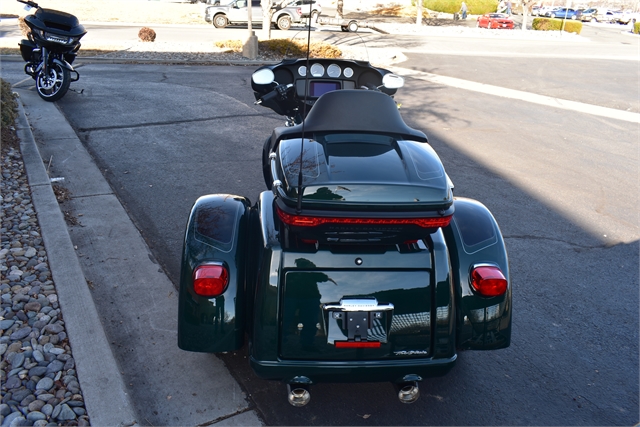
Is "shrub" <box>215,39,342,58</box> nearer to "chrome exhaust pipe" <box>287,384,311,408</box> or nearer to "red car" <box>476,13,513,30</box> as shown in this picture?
"chrome exhaust pipe" <box>287,384,311,408</box>

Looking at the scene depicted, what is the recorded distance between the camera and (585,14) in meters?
63.4

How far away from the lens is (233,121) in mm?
9508

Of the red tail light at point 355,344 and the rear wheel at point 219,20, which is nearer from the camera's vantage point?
the red tail light at point 355,344

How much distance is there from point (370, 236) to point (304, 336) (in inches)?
23.5

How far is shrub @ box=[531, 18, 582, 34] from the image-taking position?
38450 mm

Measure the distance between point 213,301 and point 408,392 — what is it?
45.2 inches

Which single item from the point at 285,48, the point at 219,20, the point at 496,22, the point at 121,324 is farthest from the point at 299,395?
the point at 496,22

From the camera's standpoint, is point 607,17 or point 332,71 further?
point 607,17

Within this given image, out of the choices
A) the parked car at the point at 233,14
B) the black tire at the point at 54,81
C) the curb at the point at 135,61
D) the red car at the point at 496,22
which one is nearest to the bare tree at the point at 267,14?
the curb at the point at 135,61

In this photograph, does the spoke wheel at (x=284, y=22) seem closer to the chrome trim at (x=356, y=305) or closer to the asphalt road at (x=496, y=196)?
the asphalt road at (x=496, y=196)

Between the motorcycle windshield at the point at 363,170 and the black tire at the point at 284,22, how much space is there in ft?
86.2

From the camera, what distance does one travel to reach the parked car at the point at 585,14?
198ft

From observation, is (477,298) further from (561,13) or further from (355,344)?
(561,13)

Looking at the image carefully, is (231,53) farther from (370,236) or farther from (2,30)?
(370,236)
